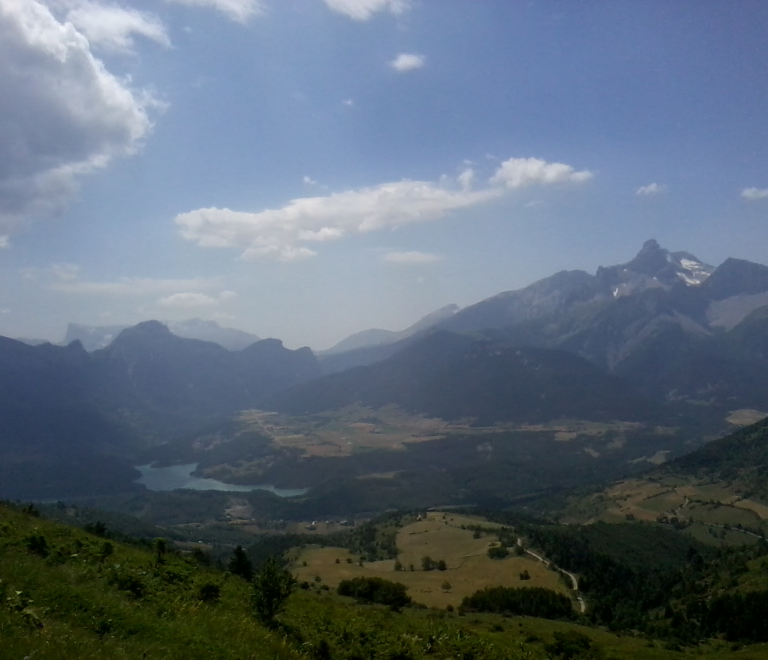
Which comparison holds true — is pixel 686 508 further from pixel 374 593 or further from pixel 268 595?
pixel 268 595

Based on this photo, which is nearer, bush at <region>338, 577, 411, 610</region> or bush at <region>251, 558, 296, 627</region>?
bush at <region>251, 558, 296, 627</region>

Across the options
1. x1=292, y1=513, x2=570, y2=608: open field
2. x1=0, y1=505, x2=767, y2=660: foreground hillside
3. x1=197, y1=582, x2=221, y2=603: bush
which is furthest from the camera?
x1=292, y1=513, x2=570, y2=608: open field

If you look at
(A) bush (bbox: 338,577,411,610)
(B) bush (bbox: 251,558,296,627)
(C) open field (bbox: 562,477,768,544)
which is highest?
(B) bush (bbox: 251,558,296,627)

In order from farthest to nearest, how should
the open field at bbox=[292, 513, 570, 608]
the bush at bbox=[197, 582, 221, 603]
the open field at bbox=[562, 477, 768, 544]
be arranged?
1. the open field at bbox=[562, 477, 768, 544]
2. the open field at bbox=[292, 513, 570, 608]
3. the bush at bbox=[197, 582, 221, 603]

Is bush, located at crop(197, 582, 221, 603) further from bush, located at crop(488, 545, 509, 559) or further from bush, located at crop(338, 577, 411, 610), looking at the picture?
bush, located at crop(488, 545, 509, 559)

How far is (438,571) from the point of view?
321ft

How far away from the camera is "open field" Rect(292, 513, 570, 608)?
7950 centimetres

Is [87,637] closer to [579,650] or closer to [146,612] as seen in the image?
[146,612]

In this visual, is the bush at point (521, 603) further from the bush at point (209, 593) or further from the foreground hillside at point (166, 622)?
the bush at point (209, 593)

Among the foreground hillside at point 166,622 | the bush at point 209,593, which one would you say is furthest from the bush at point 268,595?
the bush at point 209,593

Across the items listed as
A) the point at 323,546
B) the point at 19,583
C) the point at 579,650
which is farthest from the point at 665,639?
the point at 323,546

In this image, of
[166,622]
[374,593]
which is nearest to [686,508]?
[374,593]

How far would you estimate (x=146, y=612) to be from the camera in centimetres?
1962

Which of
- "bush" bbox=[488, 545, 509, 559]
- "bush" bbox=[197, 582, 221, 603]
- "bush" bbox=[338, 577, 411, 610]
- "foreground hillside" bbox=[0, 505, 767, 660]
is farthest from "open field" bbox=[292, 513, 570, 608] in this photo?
"bush" bbox=[197, 582, 221, 603]
